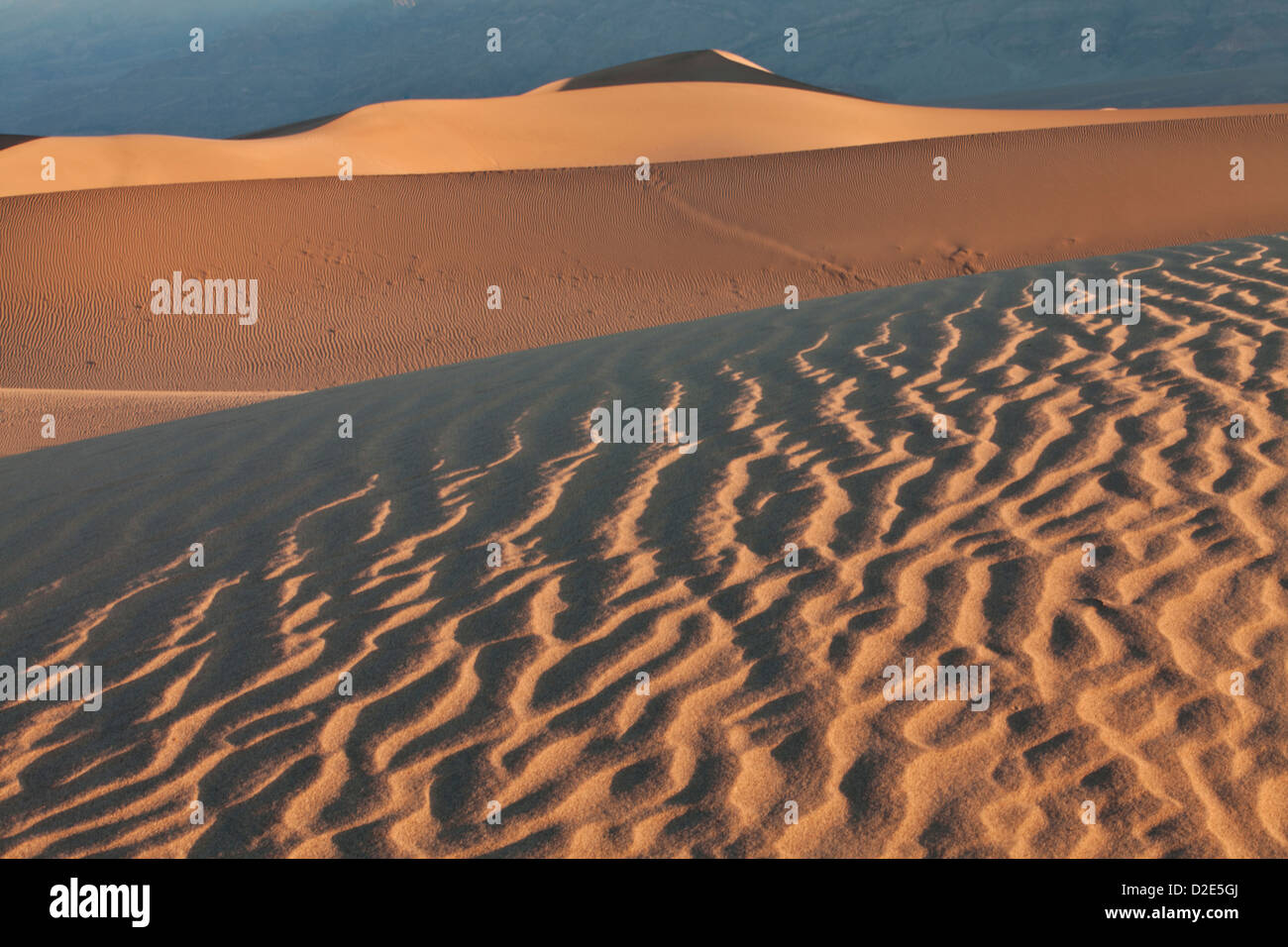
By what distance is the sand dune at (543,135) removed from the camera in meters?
21.1

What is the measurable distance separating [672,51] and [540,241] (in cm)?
7711

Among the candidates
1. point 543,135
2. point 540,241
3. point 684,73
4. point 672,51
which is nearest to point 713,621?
point 540,241

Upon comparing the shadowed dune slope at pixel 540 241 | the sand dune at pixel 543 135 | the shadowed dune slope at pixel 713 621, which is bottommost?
the shadowed dune slope at pixel 713 621

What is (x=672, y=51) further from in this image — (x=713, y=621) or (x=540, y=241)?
(x=713, y=621)

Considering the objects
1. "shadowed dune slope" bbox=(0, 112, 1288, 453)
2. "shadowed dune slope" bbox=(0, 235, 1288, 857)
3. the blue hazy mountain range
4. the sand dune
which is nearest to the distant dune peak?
the sand dune

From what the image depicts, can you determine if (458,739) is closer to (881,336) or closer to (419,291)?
(881,336)

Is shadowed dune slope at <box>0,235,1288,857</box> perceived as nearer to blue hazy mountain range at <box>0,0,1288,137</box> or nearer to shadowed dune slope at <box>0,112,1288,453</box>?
shadowed dune slope at <box>0,112,1288,453</box>

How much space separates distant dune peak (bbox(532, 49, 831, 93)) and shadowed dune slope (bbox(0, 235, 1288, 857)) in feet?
114

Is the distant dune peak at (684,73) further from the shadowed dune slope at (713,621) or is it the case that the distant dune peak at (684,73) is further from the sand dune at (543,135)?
the shadowed dune slope at (713,621)

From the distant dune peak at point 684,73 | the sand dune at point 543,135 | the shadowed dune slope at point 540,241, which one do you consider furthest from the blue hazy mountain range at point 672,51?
the shadowed dune slope at point 540,241

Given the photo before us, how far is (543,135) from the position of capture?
93.1 ft

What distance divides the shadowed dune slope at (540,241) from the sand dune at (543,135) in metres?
2.10
